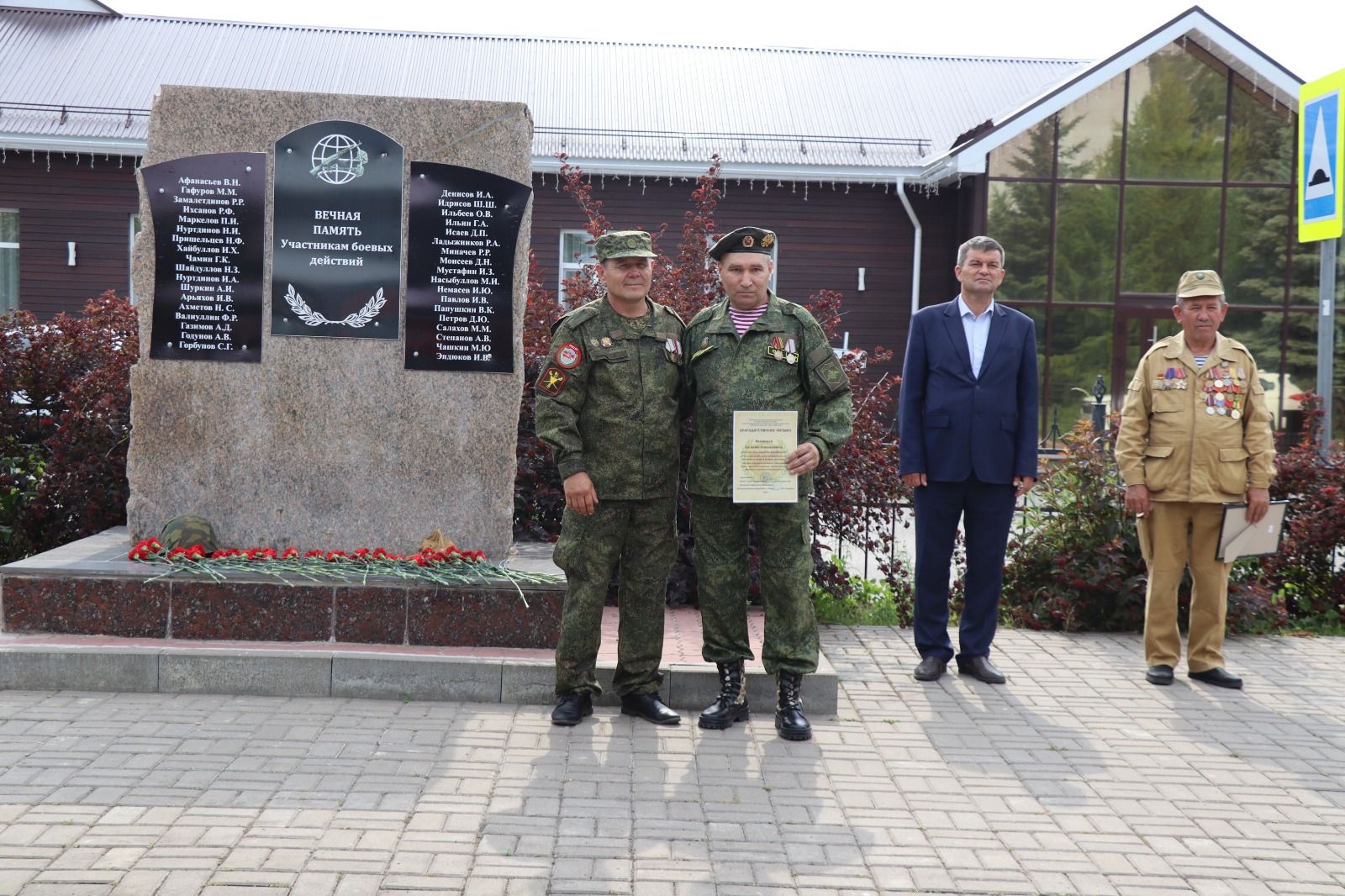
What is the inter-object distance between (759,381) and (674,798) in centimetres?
168

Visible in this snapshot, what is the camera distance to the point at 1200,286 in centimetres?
572

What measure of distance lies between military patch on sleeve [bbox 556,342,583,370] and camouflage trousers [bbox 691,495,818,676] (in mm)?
754

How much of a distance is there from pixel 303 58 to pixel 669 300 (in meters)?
16.8

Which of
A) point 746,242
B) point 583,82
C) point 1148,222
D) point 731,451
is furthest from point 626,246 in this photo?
point 583,82

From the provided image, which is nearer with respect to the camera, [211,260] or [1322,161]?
[211,260]

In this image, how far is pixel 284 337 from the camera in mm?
5844

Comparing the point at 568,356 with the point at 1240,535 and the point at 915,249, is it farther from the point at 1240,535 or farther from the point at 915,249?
the point at 915,249

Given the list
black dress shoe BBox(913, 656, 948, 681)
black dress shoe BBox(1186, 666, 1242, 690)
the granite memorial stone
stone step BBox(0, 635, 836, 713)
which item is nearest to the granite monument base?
stone step BBox(0, 635, 836, 713)

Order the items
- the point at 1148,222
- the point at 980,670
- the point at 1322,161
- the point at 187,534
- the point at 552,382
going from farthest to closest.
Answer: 1. the point at 1148,222
2. the point at 1322,161
3. the point at 980,670
4. the point at 187,534
5. the point at 552,382

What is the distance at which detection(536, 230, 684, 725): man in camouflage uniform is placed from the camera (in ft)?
15.6

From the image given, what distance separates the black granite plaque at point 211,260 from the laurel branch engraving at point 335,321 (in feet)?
0.57

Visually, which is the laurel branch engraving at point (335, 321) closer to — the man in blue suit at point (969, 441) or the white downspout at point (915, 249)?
the man in blue suit at point (969, 441)

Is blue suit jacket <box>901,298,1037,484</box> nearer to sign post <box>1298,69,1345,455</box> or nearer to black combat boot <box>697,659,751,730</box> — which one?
black combat boot <box>697,659,751,730</box>

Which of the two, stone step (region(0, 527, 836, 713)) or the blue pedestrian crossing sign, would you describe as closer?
stone step (region(0, 527, 836, 713))
